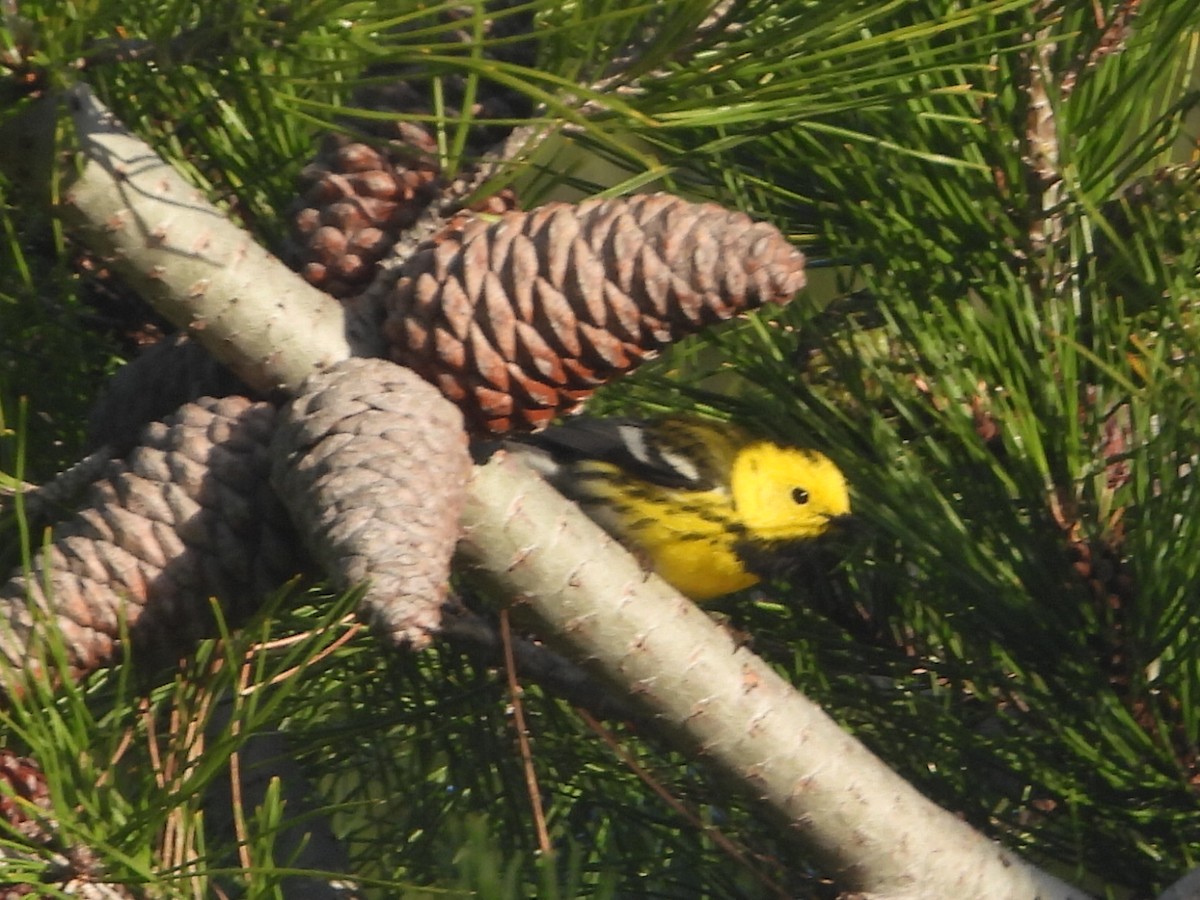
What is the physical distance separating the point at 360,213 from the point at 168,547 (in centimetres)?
23

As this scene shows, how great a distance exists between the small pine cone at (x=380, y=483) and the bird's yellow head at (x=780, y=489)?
1207 millimetres

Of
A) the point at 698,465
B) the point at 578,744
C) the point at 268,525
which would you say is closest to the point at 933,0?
the point at 268,525

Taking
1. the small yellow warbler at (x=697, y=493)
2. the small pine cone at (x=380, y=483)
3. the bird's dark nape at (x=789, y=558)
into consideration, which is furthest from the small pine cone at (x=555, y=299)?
the small yellow warbler at (x=697, y=493)

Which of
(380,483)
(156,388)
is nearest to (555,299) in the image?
(380,483)

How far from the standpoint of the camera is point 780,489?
2021 millimetres

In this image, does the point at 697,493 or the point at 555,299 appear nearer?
the point at 555,299

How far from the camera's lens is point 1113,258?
107 cm

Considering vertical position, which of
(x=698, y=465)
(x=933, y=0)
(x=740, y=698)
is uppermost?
(x=933, y=0)

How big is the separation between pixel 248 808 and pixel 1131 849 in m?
0.61

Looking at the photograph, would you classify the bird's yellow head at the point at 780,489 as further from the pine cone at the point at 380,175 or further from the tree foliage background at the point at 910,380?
the pine cone at the point at 380,175

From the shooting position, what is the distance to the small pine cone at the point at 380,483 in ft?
2.21

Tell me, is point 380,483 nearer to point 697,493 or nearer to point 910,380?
point 910,380

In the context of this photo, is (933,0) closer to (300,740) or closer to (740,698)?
(740,698)

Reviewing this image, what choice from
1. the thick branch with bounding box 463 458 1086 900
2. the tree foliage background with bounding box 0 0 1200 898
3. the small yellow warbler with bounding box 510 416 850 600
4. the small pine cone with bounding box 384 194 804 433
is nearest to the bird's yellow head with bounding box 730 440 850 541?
the small yellow warbler with bounding box 510 416 850 600
